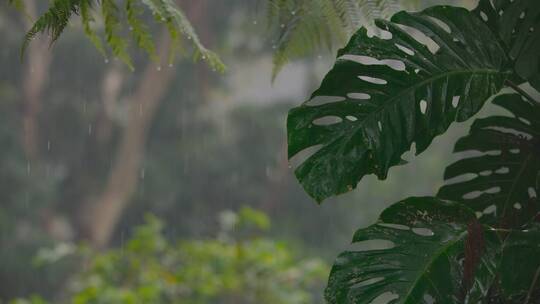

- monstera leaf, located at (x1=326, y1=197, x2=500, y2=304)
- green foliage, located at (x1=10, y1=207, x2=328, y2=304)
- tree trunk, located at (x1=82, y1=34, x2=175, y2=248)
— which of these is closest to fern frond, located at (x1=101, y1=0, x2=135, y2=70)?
monstera leaf, located at (x1=326, y1=197, x2=500, y2=304)

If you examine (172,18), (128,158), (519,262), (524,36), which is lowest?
(519,262)

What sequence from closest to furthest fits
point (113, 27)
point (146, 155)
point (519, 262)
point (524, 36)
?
1. point (519, 262)
2. point (524, 36)
3. point (113, 27)
4. point (146, 155)

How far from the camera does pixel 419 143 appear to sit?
1.04 meters

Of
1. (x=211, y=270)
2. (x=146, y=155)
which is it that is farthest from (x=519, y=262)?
(x=146, y=155)

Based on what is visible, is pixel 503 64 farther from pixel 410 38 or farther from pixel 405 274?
pixel 405 274

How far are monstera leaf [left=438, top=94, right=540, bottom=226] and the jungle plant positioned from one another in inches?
4.8

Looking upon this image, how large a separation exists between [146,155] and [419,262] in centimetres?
922

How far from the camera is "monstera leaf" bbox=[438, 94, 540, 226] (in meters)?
1.19

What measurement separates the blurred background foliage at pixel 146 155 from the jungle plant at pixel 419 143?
25.5 feet

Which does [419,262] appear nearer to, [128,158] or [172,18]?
[172,18]

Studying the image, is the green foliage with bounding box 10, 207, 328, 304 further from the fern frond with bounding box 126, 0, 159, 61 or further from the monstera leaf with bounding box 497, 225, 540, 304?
the monstera leaf with bounding box 497, 225, 540, 304

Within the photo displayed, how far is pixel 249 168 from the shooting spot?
1038 cm

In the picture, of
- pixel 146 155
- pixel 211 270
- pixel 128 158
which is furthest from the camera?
pixel 146 155

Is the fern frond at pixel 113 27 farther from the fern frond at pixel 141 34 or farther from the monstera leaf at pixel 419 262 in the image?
the monstera leaf at pixel 419 262
